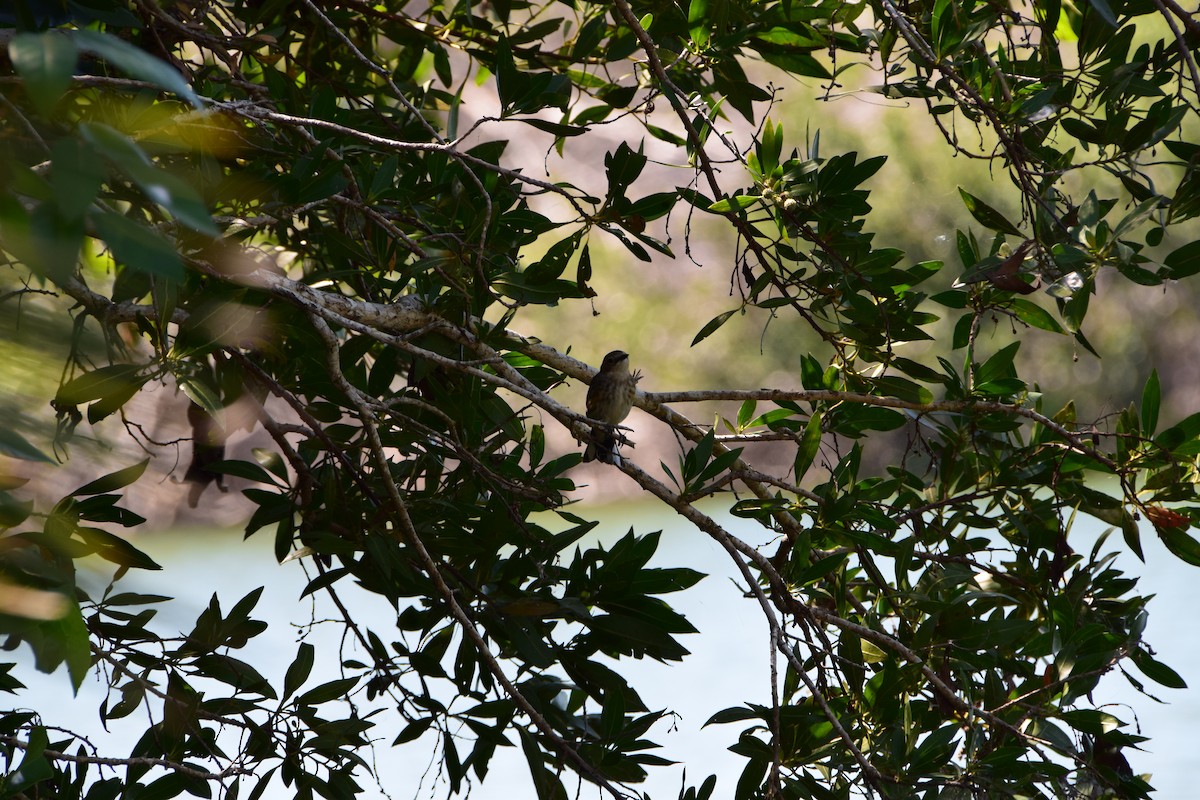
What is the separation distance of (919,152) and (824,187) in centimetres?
945

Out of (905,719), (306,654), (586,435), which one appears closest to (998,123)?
(586,435)

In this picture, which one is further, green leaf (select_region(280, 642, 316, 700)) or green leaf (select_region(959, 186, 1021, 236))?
green leaf (select_region(959, 186, 1021, 236))

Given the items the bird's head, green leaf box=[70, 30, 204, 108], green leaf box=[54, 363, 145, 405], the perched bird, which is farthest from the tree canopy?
green leaf box=[70, 30, 204, 108]

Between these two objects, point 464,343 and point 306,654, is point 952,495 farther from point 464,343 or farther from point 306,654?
point 306,654

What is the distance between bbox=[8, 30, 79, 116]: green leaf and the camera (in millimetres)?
539

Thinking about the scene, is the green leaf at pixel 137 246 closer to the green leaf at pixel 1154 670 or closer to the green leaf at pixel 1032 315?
the green leaf at pixel 1032 315

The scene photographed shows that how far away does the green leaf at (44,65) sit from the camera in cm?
54

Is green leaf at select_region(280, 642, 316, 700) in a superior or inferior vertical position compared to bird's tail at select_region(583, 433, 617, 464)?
inferior

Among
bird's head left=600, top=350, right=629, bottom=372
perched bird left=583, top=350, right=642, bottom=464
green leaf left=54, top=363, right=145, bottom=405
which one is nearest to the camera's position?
green leaf left=54, top=363, right=145, bottom=405

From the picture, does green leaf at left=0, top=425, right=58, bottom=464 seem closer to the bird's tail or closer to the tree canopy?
the tree canopy

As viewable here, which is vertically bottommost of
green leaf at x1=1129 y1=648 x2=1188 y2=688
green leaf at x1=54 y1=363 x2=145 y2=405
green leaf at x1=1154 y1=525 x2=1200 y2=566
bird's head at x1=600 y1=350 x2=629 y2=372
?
green leaf at x1=54 y1=363 x2=145 y2=405

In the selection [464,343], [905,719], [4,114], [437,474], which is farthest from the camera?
[437,474]

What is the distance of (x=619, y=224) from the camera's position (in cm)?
207

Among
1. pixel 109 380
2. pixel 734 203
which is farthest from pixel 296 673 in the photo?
pixel 734 203
